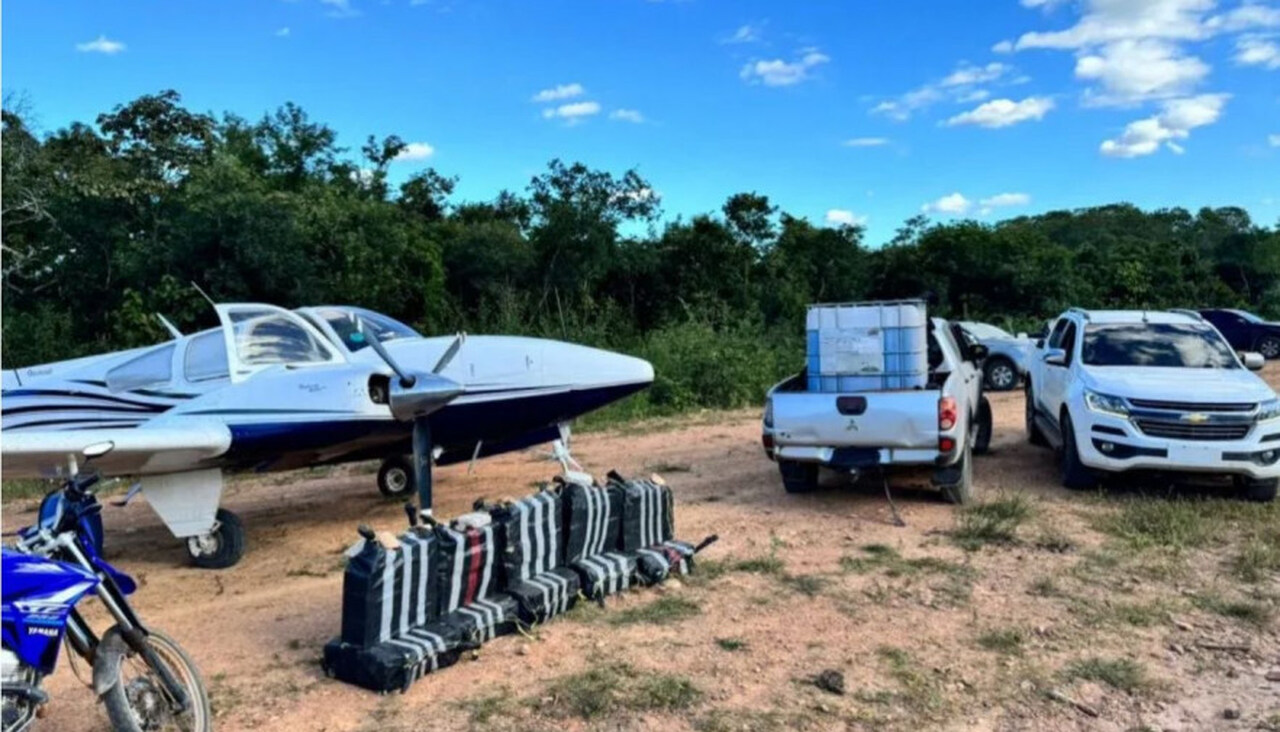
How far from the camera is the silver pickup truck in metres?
8.28

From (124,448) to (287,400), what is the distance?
1.35 metres

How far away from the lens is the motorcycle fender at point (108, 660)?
3770 mm

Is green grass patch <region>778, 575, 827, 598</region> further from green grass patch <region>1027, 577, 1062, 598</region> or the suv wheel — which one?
the suv wheel

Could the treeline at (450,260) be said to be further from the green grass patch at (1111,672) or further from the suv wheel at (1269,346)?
the green grass patch at (1111,672)

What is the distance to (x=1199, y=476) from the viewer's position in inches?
363

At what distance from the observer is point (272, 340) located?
27.1 ft

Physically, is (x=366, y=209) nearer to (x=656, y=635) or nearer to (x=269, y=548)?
(x=269, y=548)

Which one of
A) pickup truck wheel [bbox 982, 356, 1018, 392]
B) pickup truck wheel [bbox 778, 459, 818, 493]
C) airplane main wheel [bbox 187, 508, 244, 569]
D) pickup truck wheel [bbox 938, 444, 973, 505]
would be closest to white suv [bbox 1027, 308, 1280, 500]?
pickup truck wheel [bbox 938, 444, 973, 505]

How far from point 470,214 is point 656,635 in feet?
88.0

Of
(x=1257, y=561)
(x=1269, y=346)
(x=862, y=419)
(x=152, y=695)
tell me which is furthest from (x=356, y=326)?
(x=1269, y=346)

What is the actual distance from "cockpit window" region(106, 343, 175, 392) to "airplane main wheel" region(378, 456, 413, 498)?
2893 millimetres

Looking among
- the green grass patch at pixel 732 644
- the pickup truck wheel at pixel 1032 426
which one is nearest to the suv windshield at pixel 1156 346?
the pickup truck wheel at pixel 1032 426

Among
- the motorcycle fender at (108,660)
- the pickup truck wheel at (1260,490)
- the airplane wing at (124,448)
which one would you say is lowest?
the pickup truck wheel at (1260,490)

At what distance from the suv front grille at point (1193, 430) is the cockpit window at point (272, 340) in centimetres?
757
